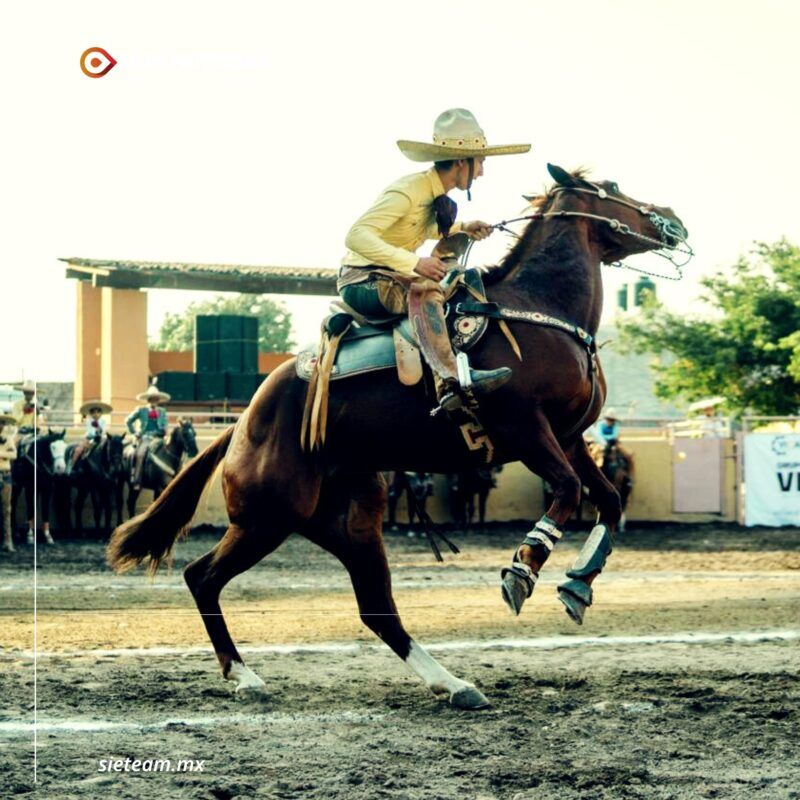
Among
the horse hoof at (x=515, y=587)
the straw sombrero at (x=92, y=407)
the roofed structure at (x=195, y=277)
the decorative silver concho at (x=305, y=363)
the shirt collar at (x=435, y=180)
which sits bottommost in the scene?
the horse hoof at (x=515, y=587)

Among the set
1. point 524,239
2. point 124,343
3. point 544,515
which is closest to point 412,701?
point 544,515

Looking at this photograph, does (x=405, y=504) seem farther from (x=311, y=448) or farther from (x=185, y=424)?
(x=311, y=448)

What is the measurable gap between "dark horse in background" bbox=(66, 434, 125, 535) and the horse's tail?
1370cm

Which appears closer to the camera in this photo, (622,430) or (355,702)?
(355,702)

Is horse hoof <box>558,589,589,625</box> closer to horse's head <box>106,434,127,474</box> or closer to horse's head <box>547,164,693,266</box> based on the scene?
horse's head <box>547,164,693,266</box>

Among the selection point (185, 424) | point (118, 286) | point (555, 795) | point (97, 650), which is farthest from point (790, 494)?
point (555, 795)

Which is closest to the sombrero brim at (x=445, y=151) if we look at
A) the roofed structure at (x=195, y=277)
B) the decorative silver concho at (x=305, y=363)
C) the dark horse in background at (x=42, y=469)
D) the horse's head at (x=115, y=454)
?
the decorative silver concho at (x=305, y=363)

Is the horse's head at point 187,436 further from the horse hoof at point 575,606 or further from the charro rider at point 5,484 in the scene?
the horse hoof at point 575,606

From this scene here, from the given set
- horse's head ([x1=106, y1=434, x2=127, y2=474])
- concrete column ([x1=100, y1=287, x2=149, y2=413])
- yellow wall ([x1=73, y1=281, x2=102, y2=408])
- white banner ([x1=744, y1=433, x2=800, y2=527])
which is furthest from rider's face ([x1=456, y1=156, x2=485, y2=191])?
yellow wall ([x1=73, y1=281, x2=102, y2=408])

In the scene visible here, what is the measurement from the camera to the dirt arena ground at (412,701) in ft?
16.1

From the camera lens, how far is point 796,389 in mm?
37594

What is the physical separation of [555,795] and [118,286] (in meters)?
26.1

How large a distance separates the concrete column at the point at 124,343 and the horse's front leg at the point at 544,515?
23690 mm

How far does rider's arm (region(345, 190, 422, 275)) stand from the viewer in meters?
6.81
